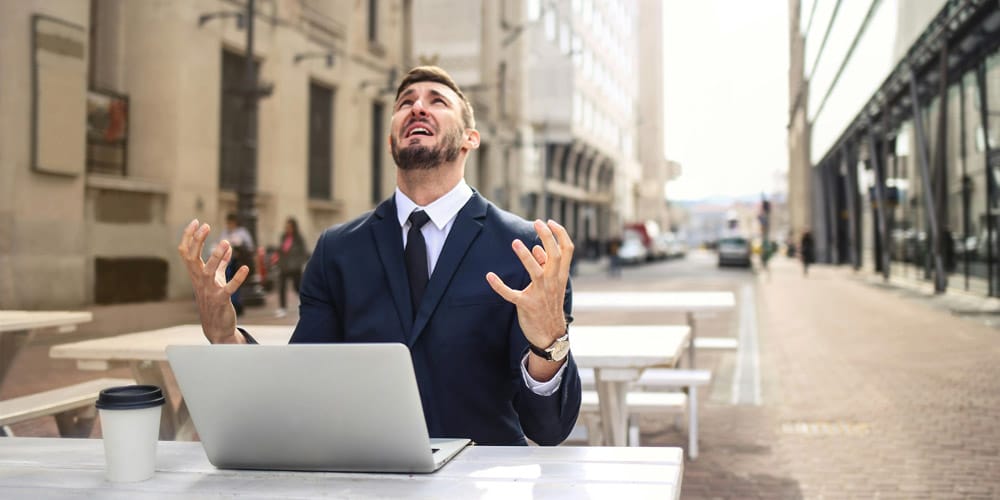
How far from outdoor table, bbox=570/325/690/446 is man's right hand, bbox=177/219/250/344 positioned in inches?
86.4

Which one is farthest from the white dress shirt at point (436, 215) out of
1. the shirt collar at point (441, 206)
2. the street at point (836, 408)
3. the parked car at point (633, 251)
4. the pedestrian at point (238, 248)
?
the parked car at point (633, 251)

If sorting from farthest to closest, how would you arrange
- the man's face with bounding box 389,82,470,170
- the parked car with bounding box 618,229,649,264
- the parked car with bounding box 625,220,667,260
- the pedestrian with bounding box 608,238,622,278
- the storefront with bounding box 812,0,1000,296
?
the parked car with bounding box 625,220,667,260, the parked car with bounding box 618,229,649,264, the pedestrian with bounding box 608,238,622,278, the storefront with bounding box 812,0,1000,296, the man's face with bounding box 389,82,470,170

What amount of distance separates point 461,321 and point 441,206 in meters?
0.35

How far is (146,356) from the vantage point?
13.6ft

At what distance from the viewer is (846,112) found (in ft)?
114

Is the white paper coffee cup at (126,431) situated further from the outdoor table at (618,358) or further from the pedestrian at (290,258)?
the pedestrian at (290,258)

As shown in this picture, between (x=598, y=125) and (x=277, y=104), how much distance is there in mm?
45820

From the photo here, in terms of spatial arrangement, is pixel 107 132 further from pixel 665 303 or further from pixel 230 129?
pixel 665 303

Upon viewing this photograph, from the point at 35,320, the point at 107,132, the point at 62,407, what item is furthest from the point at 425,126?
the point at 107,132

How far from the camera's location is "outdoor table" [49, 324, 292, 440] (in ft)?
13.7

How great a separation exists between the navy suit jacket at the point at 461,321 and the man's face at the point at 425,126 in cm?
17

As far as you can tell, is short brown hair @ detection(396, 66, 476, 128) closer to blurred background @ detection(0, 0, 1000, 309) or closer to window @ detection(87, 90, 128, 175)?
blurred background @ detection(0, 0, 1000, 309)

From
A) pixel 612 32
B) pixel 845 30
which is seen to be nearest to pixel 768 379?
pixel 845 30

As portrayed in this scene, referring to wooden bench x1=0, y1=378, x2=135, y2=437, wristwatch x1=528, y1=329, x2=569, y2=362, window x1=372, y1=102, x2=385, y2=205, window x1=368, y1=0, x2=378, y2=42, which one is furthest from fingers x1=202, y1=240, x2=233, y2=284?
window x1=368, y1=0, x2=378, y2=42
